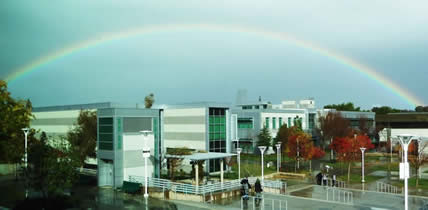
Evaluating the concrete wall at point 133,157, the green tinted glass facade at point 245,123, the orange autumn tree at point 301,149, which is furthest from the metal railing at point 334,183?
the green tinted glass facade at point 245,123

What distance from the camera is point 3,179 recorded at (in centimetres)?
3612

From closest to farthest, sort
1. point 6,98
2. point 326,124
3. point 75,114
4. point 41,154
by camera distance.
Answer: point 41,154
point 6,98
point 75,114
point 326,124

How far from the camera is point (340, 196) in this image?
28047 mm

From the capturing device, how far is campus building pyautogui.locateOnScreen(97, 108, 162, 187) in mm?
31156

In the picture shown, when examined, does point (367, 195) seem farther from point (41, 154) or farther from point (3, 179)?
point (3, 179)

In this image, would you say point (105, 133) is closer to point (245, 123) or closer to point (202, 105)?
point (202, 105)

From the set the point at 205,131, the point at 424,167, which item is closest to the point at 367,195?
the point at 205,131

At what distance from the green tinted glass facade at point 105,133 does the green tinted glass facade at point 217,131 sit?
14.2 meters

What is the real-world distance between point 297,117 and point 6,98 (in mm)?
50840

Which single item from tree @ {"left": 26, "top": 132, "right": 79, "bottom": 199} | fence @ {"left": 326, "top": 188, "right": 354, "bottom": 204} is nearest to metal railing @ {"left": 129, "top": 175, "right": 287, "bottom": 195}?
fence @ {"left": 326, "top": 188, "right": 354, "bottom": 204}

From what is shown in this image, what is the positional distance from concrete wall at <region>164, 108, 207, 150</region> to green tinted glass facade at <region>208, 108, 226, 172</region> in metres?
0.98

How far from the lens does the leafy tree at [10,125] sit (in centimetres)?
3174

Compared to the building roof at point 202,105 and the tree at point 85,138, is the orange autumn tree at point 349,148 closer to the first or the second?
the building roof at point 202,105

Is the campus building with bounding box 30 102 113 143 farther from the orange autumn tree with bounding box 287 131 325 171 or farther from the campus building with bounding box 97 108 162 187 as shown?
the orange autumn tree with bounding box 287 131 325 171
